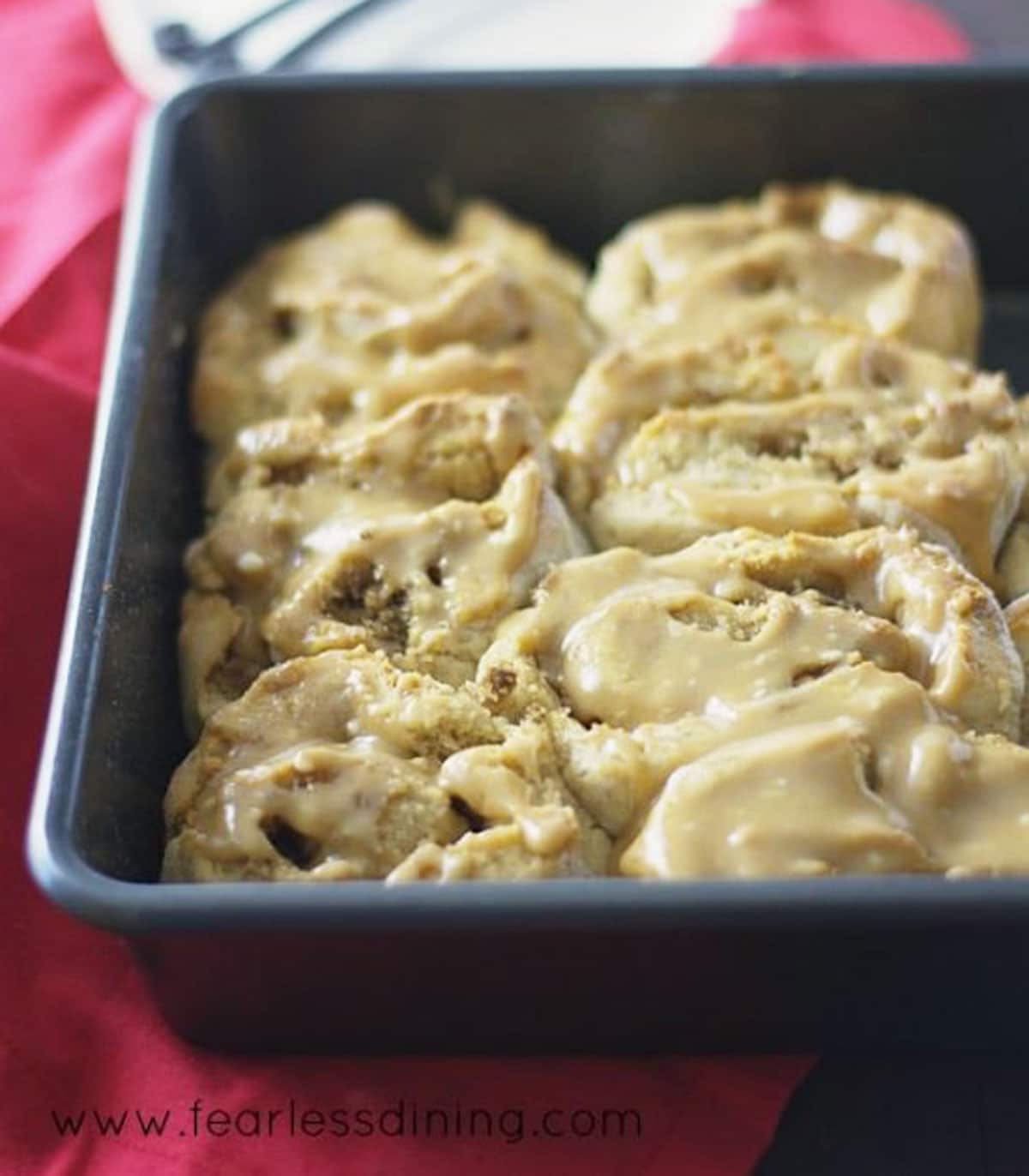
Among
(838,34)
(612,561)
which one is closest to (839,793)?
(612,561)

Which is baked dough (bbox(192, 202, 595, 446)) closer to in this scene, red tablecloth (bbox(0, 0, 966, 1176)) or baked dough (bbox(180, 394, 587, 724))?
baked dough (bbox(180, 394, 587, 724))

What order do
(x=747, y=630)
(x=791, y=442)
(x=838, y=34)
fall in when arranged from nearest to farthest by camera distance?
(x=747, y=630)
(x=791, y=442)
(x=838, y=34)

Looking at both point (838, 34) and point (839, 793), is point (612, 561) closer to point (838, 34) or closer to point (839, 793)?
point (839, 793)

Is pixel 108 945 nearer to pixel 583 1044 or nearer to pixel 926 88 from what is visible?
pixel 583 1044

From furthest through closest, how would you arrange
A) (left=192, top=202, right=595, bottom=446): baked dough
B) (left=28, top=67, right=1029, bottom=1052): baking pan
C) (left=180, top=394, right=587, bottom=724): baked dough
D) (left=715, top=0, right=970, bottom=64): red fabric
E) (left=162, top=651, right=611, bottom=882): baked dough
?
(left=715, top=0, right=970, bottom=64): red fabric
(left=192, top=202, right=595, bottom=446): baked dough
(left=180, top=394, right=587, bottom=724): baked dough
(left=162, top=651, right=611, bottom=882): baked dough
(left=28, top=67, right=1029, bottom=1052): baking pan

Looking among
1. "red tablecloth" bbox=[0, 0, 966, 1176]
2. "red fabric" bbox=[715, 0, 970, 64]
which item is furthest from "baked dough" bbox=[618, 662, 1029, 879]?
"red fabric" bbox=[715, 0, 970, 64]
